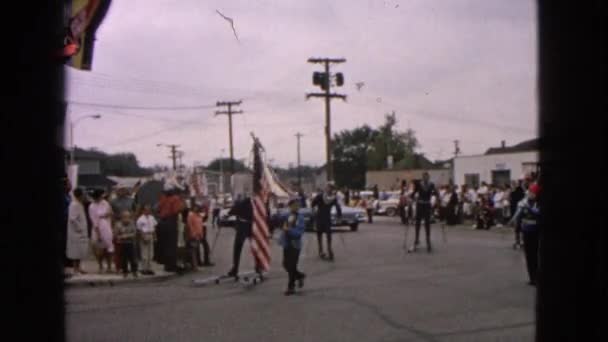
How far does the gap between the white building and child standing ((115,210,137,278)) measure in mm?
29279

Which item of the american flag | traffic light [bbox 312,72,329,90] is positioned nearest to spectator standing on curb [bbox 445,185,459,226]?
traffic light [bbox 312,72,329,90]

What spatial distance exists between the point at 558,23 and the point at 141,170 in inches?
3809

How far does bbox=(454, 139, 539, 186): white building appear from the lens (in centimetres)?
4122

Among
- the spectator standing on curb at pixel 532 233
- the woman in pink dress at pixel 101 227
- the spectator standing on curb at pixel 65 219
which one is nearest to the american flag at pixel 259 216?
the woman in pink dress at pixel 101 227

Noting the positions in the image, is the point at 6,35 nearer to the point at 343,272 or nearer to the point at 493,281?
the point at 343,272

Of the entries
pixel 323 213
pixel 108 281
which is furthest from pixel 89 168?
pixel 108 281

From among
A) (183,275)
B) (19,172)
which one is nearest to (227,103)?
(183,275)

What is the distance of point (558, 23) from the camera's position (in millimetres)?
8359

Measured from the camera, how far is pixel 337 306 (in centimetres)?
975

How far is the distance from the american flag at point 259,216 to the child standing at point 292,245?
1.01m

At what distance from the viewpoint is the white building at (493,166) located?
41219 millimetres

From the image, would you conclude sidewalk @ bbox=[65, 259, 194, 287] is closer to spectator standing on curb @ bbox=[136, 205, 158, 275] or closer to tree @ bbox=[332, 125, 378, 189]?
spectator standing on curb @ bbox=[136, 205, 158, 275]

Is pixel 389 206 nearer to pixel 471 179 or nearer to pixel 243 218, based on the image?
pixel 471 179

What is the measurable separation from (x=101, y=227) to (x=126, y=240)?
0.55 m
